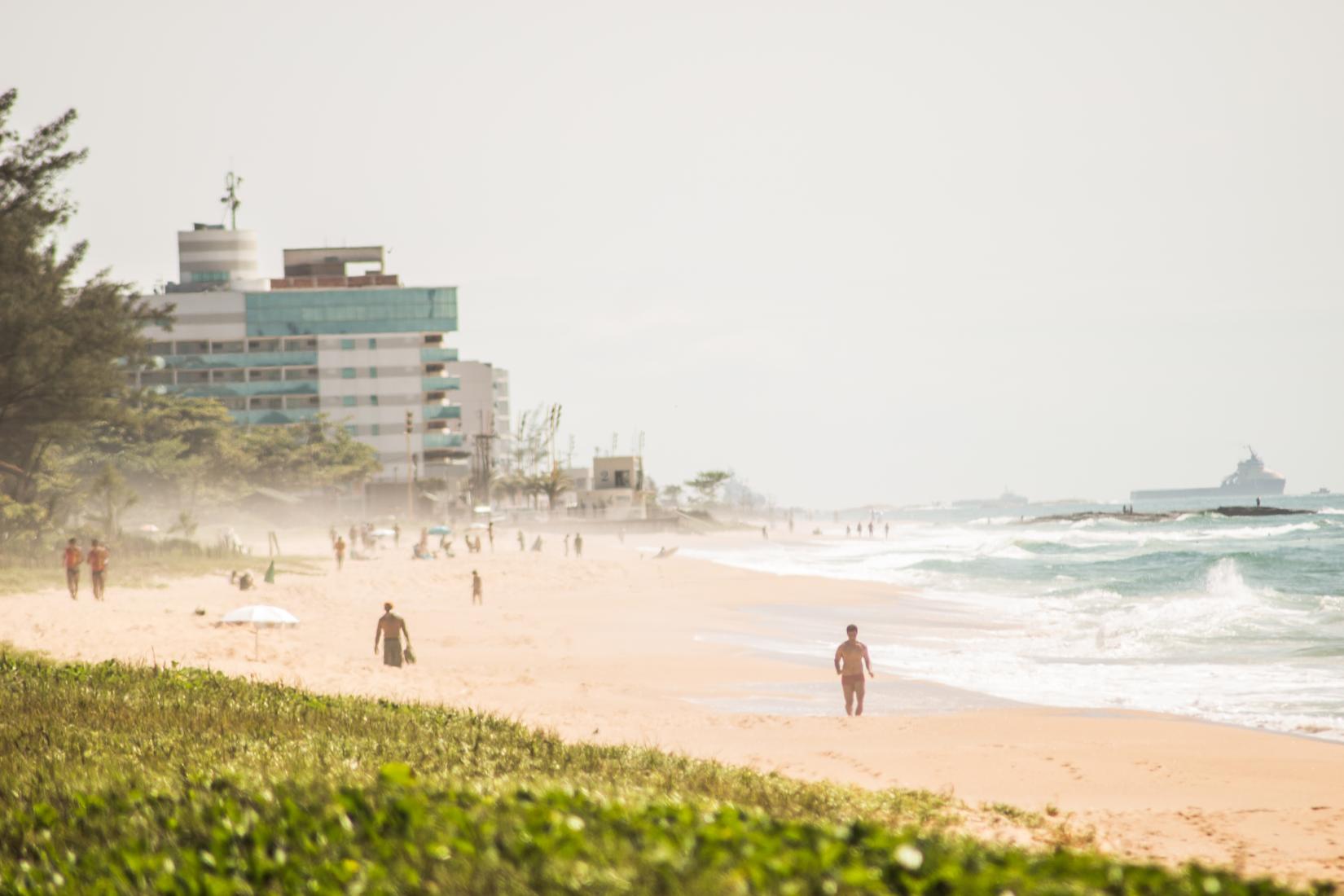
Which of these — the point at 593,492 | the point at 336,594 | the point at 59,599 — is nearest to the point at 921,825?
the point at 59,599

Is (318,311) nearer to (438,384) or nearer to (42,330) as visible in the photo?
(438,384)

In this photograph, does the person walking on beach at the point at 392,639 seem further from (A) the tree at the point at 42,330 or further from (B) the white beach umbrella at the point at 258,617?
(A) the tree at the point at 42,330

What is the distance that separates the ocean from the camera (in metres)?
23.0

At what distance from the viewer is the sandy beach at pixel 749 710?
13.3m

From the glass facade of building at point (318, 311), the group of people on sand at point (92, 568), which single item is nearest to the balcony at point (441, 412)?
the glass facade of building at point (318, 311)

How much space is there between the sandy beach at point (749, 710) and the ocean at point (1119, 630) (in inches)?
59.2

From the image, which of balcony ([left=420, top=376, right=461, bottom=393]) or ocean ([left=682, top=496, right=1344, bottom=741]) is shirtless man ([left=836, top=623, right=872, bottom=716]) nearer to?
ocean ([left=682, top=496, right=1344, bottom=741])

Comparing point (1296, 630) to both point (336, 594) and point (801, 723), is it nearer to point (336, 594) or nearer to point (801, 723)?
point (801, 723)

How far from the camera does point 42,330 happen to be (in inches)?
1531

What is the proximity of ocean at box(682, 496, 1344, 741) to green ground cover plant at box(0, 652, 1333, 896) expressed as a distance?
13.6 metres

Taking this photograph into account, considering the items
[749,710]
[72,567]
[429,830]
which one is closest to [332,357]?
[72,567]

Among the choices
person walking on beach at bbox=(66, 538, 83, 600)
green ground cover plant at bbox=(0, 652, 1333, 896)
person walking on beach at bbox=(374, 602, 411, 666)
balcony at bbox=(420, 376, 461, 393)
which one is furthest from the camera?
balcony at bbox=(420, 376, 461, 393)

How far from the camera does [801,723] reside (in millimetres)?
19109

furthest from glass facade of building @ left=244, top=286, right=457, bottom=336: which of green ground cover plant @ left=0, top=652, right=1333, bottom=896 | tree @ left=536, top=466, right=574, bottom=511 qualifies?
green ground cover plant @ left=0, top=652, right=1333, bottom=896
